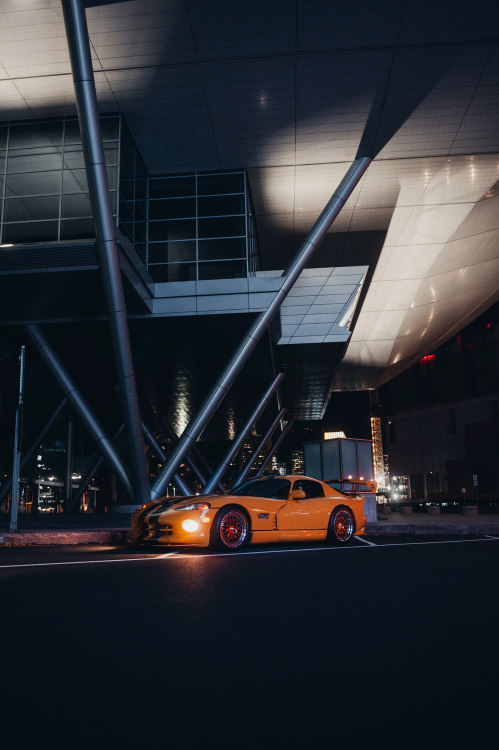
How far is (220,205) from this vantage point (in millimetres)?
20641

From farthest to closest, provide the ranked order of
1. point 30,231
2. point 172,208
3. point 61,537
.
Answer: point 172,208 < point 30,231 < point 61,537

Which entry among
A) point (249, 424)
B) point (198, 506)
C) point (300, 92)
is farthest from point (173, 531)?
point (249, 424)

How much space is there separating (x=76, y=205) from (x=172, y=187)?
10.5 ft

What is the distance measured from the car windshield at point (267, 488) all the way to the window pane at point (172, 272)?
11.3 m

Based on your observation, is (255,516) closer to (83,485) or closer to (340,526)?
(340,526)

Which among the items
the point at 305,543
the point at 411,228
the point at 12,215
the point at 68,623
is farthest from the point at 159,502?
the point at 411,228

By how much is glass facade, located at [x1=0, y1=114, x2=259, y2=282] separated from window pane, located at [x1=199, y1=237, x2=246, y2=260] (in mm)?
37

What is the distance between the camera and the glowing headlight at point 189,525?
901 cm

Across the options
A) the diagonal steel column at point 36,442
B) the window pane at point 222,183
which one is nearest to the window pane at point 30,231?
the window pane at point 222,183

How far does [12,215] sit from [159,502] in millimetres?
12614

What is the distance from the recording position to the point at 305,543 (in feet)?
37.4

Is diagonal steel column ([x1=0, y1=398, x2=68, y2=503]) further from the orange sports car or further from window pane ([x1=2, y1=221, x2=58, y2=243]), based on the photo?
the orange sports car

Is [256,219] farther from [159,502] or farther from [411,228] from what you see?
[159,502]

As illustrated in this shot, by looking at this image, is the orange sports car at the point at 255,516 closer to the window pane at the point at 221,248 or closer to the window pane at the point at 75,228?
the window pane at the point at 75,228
